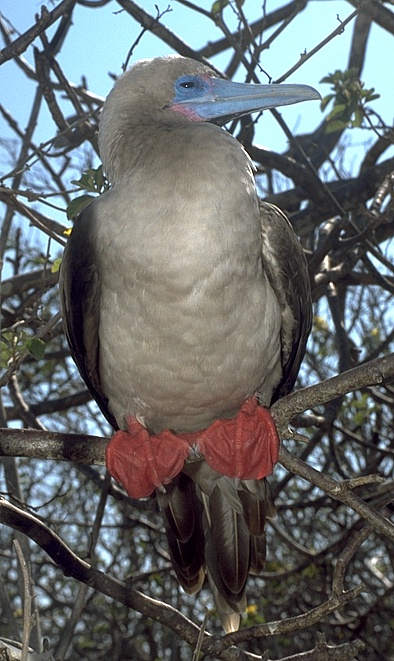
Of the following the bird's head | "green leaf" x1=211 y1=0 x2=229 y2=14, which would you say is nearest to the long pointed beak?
the bird's head

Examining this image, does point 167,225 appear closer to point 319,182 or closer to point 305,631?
point 319,182

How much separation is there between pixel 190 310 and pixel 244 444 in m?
Answer: 0.56

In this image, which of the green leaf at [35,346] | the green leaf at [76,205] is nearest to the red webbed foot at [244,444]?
the green leaf at [35,346]

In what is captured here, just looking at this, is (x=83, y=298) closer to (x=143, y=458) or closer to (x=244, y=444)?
(x=143, y=458)

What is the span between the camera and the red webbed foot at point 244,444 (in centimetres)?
315

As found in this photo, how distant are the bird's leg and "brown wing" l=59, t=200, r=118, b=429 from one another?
0.32 metres

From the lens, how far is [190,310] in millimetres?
2910

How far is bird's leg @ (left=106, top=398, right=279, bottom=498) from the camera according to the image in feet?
10.3

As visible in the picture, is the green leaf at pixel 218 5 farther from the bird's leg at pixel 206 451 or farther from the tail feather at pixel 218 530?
the tail feather at pixel 218 530

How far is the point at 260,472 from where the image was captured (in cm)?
321

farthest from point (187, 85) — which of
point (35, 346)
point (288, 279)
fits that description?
point (35, 346)

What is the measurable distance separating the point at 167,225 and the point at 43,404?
245 cm

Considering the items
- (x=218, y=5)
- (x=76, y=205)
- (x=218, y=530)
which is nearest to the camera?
(x=218, y=530)

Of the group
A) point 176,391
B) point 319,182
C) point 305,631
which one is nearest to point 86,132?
point 319,182
